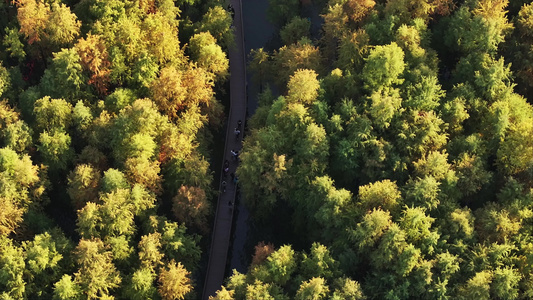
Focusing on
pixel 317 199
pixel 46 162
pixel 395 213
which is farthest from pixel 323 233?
pixel 46 162

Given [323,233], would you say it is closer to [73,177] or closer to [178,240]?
[178,240]

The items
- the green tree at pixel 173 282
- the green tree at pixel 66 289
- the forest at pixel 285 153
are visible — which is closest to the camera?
the green tree at pixel 66 289

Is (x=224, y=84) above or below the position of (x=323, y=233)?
above

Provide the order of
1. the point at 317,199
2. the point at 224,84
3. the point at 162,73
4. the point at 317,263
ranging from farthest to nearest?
1. the point at 224,84
2. the point at 162,73
3. the point at 317,199
4. the point at 317,263

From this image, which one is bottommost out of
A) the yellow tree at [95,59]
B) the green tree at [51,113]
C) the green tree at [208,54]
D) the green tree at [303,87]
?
the green tree at [51,113]

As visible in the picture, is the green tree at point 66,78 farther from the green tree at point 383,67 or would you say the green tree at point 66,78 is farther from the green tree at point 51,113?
the green tree at point 383,67

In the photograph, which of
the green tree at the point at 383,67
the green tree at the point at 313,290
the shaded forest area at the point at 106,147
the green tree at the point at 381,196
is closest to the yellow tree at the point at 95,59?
the shaded forest area at the point at 106,147

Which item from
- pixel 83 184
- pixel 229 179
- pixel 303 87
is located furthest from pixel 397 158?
pixel 83 184
